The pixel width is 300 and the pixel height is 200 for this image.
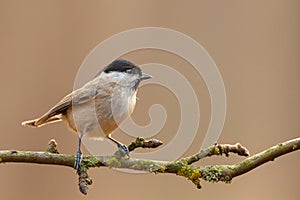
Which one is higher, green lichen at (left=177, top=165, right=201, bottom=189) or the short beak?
the short beak

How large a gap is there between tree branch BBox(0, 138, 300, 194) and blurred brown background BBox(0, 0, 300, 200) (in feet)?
3.85

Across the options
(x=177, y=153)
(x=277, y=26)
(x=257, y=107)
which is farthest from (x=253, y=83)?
(x=177, y=153)

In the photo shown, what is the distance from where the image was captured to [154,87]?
2.32m

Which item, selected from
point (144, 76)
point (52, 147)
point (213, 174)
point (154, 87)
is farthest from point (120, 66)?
point (154, 87)

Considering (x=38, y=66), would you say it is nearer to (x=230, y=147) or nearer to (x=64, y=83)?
(x=64, y=83)

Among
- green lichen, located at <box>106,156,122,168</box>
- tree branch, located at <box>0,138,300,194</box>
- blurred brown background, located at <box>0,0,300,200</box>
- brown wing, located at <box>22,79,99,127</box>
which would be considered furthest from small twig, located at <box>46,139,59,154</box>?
blurred brown background, located at <box>0,0,300,200</box>

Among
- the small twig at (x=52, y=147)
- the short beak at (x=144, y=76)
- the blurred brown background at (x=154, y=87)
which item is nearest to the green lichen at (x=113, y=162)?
the small twig at (x=52, y=147)

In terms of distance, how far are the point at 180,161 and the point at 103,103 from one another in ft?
1.04

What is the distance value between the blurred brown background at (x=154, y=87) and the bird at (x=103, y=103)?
36.2 inches

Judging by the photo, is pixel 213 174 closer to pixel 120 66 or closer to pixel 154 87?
pixel 120 66

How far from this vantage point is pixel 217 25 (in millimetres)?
2430

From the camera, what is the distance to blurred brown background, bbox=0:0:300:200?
2279mm

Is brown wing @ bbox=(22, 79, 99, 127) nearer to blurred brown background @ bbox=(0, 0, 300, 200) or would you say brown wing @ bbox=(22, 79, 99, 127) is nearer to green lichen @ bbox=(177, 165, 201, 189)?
green lichen @ bbox=(177, 165, 201, 189)

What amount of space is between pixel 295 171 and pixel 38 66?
1197mm
